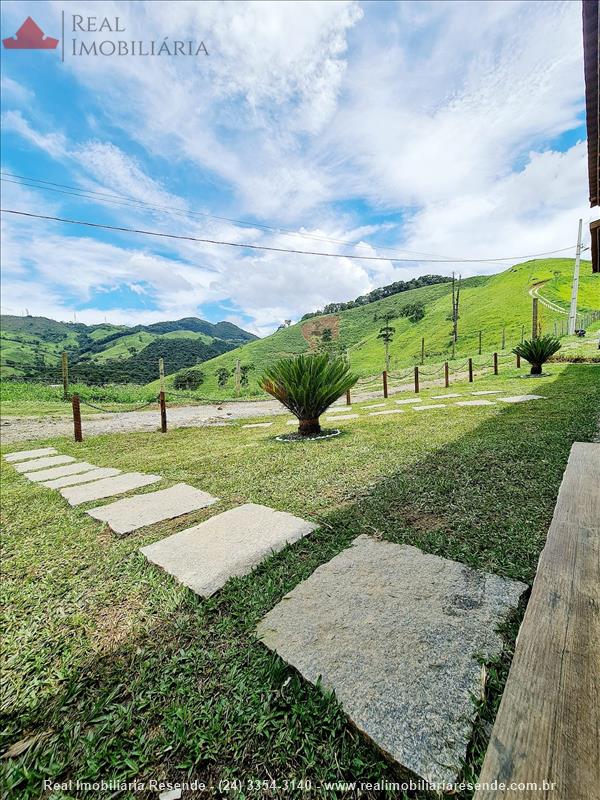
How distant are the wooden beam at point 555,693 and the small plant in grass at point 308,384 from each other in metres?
3.58

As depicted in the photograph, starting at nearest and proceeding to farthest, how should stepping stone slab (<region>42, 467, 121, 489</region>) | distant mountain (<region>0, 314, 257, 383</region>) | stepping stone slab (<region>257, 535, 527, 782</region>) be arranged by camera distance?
stepping stone slab (<region>257, 535, 527, 782</region>), stepping stone slab (<region>42, 467, 121, 489</region>), distant mountain (<region>0, 314, 257, 383</region>)

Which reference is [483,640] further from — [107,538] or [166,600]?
[107,538]

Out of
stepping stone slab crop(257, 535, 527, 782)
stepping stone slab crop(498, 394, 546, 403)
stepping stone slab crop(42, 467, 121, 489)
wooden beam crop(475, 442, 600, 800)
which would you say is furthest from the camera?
stepping stone slab crop(498, 394, 546, 403)

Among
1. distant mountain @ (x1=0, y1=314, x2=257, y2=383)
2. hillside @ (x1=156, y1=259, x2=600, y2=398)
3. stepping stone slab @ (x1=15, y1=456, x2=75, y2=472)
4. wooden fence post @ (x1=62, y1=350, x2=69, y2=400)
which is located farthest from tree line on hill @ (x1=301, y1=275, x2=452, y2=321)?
stepping stone slab @ (x1=15, y1=456, x2=75, y2=472)

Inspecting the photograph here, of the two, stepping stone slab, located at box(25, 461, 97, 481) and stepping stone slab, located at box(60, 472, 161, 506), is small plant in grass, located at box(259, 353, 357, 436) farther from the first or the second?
stepping stone slab, located at box(25, 461, 97, 481)

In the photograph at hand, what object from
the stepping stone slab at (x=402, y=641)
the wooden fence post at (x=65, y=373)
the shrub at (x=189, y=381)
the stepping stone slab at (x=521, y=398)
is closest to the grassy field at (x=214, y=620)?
the stepping stone slab at (x=402, y=641)

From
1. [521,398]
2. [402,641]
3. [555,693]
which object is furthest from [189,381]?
[555,693]

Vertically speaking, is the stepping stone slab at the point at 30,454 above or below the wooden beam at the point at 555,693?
below

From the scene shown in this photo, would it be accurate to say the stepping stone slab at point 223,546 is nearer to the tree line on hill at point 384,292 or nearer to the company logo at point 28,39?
the company logo at point 28,39

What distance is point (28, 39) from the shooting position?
18.6ft

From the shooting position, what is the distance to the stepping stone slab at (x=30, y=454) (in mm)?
4527

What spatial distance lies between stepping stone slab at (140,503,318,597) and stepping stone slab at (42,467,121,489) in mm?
1795

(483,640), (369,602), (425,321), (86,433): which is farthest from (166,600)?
(425,321)

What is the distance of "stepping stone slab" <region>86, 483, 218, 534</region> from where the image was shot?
2062 mm
